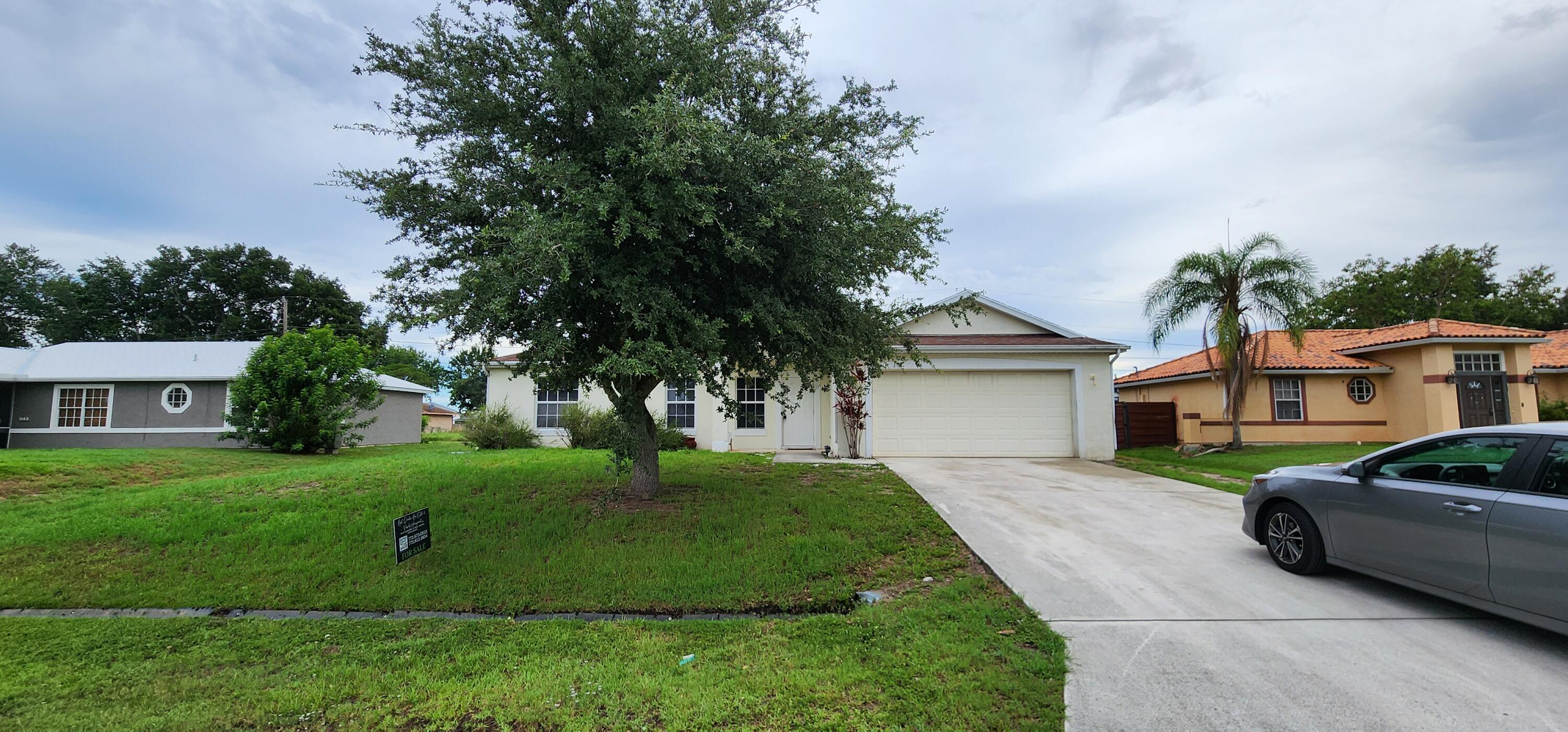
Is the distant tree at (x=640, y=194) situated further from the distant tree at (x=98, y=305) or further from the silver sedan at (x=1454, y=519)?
the distant tree at (x=98, y=305)

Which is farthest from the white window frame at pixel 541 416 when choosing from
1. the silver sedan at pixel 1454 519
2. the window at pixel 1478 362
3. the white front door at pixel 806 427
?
the window at pixel 1478 362

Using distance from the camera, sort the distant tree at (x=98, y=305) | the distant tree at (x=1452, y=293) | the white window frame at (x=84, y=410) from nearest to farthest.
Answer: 1. the white window frame at (x=84, y=410)
2. the distant tree at (x=1452, y=293)
3. the distant tree at (x=98, y=305)

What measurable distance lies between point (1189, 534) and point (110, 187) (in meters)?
31.6

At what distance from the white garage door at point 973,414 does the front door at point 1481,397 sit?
440 inches

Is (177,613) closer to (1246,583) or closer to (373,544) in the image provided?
(373,544)

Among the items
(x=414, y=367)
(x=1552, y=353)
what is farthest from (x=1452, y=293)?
(x=414, y=367)

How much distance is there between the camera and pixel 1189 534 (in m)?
6.38

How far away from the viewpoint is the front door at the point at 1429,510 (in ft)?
12.6

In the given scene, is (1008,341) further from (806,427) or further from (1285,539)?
(1285,539)

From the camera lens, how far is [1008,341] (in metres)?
13.9

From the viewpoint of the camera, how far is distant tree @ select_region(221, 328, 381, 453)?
1541cm

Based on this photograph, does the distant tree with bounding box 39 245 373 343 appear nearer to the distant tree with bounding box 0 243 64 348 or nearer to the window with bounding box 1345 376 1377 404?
the distant tree with bounding box 0 243 64 348

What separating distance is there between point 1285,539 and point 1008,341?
29.5 feet

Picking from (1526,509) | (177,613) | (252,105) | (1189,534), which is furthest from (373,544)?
(252,105)
